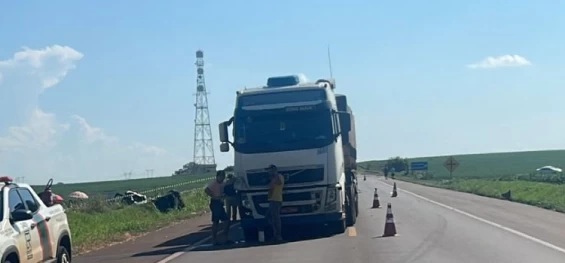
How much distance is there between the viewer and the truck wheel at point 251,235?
2363 cm

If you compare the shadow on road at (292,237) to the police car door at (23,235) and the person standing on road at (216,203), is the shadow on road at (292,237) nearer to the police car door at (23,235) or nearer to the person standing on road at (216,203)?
the person standing on road at (216,203)

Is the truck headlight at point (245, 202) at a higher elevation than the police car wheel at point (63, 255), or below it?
higher

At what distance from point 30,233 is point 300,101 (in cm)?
1075

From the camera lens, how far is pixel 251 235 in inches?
939

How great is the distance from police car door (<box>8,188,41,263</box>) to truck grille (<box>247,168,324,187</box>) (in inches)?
377

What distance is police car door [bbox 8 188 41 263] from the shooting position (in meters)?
12.9

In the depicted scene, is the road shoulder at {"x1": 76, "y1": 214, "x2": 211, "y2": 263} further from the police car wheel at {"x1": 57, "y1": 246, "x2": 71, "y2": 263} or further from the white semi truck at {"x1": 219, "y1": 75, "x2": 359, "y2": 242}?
the police car wheel at {"x1": 57, "y1": 246, "x2": 71, "y2": 263}

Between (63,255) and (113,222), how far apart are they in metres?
16.4

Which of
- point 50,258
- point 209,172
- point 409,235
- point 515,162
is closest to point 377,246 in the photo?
point 409,235

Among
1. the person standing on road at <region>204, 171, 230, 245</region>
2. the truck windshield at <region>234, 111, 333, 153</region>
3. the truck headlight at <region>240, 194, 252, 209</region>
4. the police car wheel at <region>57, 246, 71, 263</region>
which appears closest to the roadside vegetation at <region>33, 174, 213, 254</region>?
the person standing on road at <region>204, 171, 230, 245</region>

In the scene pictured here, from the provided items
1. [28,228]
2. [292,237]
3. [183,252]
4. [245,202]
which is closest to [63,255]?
[28,228]

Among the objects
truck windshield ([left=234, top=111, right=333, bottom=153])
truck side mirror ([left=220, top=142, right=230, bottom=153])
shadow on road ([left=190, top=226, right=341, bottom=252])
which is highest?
truck windshield ([left=234, top=111, right=333, bottom=153])

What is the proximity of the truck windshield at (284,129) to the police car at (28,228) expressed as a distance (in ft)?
25.3

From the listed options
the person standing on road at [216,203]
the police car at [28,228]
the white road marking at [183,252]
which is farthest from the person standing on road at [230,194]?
the police car at [28,228]
